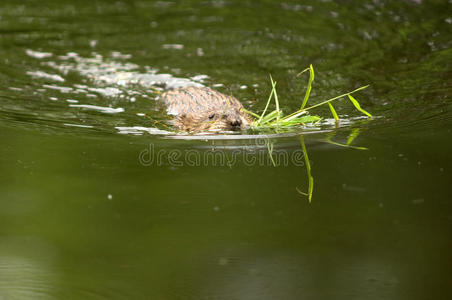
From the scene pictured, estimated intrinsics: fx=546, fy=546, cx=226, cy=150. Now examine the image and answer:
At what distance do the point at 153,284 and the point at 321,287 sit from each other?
89 centimetres

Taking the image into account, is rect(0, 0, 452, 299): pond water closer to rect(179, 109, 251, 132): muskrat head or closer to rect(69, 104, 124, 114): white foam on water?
rect(69, 104, 124, 114): white foam on water

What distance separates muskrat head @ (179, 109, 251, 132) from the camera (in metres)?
5.30

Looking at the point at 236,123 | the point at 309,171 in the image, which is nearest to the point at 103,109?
the point at 236,123

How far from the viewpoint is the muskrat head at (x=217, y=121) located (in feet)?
17.4

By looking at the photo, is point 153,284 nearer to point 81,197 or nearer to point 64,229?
point 64,229

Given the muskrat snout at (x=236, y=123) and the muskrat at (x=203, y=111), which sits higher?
A: the muskrat at (x=203, y=111)

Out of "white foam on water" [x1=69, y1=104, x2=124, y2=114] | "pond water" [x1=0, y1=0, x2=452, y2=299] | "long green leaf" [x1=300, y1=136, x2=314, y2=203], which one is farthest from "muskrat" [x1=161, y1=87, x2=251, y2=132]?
"long green leaf" [x1=300, y1=136, x2=314, y2=203]

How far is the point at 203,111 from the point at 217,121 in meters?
0.47

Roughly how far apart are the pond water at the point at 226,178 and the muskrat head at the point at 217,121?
249 millimetres

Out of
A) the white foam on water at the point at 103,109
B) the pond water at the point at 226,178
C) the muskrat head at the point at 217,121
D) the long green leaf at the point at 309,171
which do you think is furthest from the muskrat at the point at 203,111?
the long green leaf at the point at 309,171

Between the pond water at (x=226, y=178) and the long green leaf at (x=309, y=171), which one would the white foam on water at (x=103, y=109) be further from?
the long green leaf at (x=309, y=171)

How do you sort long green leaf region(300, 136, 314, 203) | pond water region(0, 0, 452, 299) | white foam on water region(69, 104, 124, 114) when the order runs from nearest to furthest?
pond water region(0, 0, 452, 299), long green leaf region(300, 136, 314, 203), white foam on water region(69, 104, 124, 114)

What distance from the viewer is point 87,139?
16.3ft

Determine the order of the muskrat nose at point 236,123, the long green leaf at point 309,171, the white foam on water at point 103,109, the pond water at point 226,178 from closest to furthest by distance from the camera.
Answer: the pond water at point 226,178 → the long green leaf at point 309,171 → the muskrat nose at point 236,123 → the white foam on water at point 103,109
